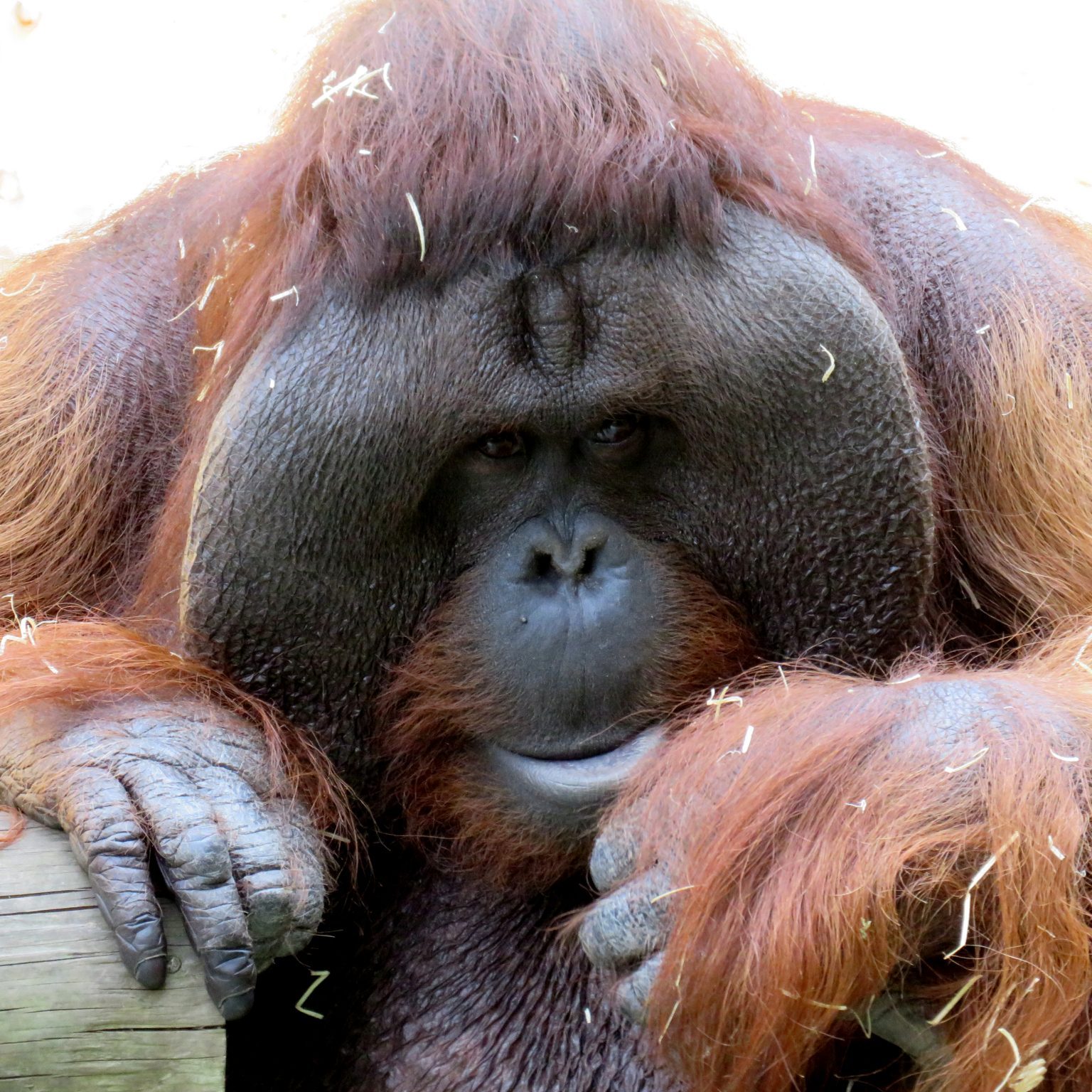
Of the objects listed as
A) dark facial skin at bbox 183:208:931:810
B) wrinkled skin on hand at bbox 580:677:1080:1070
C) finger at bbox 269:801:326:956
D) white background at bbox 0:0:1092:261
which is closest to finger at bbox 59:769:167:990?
finger at bbox 269:801:326:956

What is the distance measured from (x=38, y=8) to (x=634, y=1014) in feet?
12.2

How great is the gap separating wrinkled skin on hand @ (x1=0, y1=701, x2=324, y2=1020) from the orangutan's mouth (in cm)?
27

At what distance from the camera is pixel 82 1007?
5.58 feet

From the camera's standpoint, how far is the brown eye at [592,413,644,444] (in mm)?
1925

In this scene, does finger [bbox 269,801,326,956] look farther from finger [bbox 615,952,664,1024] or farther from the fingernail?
finger [bbox 615,952,664,1024]

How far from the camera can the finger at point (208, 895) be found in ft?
5.63

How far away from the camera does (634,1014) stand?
1.71m

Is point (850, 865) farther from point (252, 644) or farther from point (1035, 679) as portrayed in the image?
point (252, 644)

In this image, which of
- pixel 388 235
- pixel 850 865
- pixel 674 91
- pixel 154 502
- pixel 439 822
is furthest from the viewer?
pixel 154 502

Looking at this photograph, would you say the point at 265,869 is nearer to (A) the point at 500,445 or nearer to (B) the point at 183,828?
(B) the point at 183,828

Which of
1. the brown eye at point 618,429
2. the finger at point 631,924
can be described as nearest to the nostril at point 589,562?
the brown eye at point 618,429

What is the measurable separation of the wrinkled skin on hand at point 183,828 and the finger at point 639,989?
0.38m

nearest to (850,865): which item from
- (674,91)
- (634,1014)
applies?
(634,1014)

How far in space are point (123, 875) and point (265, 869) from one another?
0.16 metres
